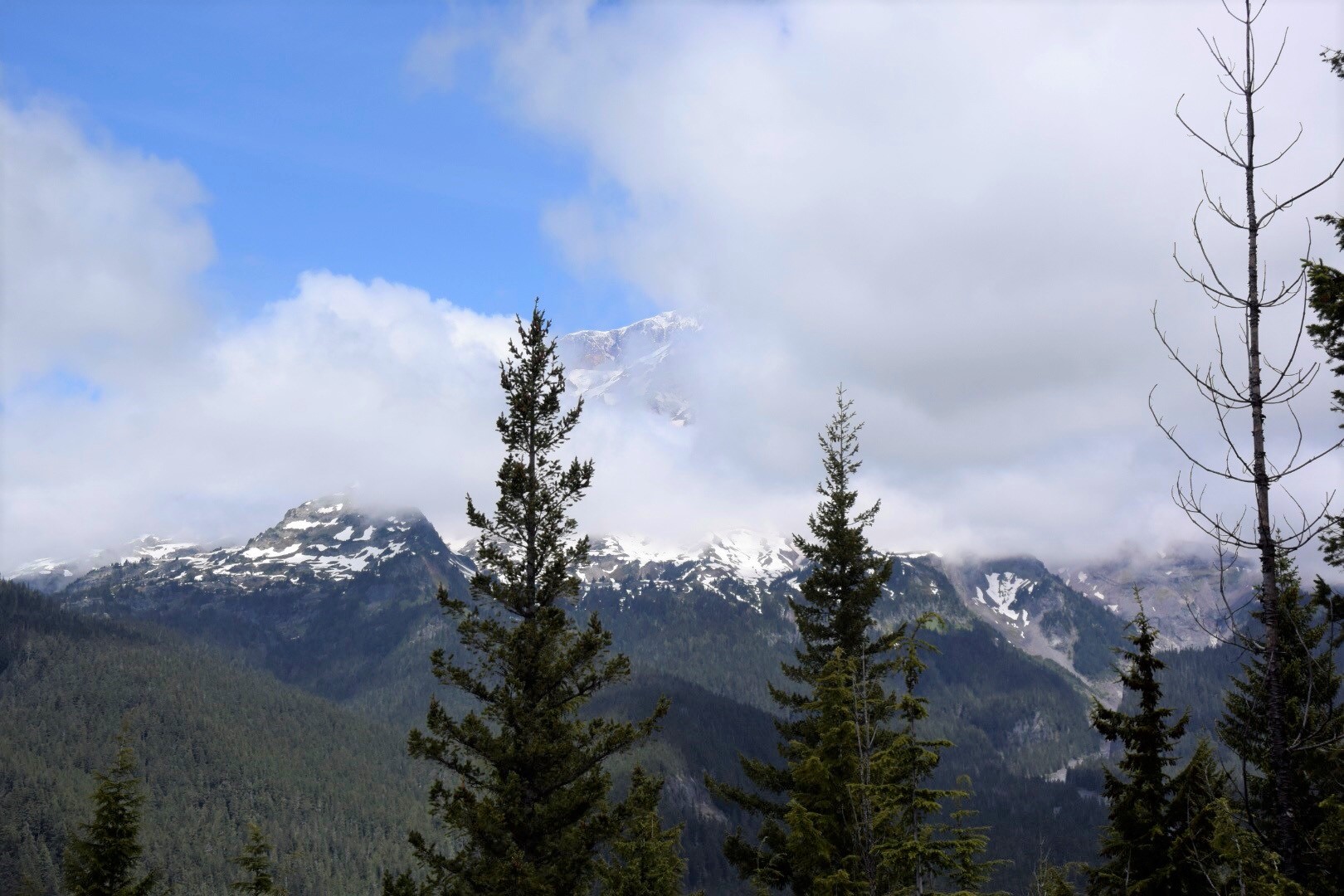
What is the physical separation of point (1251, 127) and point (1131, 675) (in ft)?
38.9

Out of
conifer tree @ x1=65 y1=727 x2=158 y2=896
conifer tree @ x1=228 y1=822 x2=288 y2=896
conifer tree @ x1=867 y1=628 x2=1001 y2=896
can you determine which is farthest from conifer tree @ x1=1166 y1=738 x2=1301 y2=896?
conifer tree @ x1=65 y1=727 x2=158 y2=896

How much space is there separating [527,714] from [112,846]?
593 inches

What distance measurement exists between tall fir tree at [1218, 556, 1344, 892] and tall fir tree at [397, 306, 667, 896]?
12138 millimetres

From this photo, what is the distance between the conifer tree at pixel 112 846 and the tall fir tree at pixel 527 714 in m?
9.92

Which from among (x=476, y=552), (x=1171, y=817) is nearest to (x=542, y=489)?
(x=476, y=552)

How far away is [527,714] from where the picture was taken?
62.3 feet

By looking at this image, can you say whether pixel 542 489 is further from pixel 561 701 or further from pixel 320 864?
pixel 320 864

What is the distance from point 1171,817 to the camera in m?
16.5

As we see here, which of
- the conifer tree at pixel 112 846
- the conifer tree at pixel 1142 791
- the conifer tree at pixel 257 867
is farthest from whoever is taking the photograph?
the conifer tree at pixel 112 846

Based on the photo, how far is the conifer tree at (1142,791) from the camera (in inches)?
651

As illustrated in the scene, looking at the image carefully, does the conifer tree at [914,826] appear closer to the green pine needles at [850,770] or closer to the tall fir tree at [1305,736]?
the green pine needles at [850,770]

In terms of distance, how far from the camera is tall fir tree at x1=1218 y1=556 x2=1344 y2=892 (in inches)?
338

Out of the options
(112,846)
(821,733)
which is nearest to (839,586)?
(821,733)

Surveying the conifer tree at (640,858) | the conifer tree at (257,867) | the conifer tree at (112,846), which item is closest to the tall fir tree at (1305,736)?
the conifer tree at (640,858)
